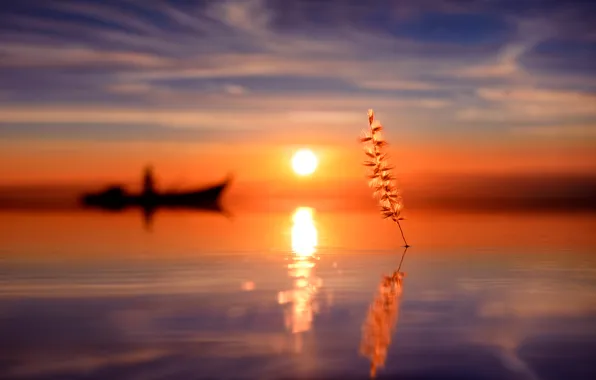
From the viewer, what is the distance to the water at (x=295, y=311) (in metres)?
10.4

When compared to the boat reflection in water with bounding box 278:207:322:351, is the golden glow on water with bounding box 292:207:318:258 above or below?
above

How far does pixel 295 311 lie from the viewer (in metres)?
14.3

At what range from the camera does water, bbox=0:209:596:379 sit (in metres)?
10.4

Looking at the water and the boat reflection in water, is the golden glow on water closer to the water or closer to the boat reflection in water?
the boat reflection in water

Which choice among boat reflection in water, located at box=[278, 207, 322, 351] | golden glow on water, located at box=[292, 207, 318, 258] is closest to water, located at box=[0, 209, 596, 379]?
boat reflection in water, located at box=[278, 207, 322, 351]

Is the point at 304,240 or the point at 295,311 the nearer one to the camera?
the point at 295,311

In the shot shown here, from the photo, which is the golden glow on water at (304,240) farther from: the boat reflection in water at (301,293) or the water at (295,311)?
Answer: the water at (295,311)

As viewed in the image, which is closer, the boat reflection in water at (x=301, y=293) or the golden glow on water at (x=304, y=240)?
the boat reflection in water at (x=301, y=293)

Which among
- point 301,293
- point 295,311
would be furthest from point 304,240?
point 295,311

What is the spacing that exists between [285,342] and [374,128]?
15335 mm

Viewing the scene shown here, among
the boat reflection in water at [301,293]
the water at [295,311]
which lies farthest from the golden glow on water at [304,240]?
the water at [295,311]

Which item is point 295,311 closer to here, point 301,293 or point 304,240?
point 301,293

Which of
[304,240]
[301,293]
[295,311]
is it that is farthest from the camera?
[304,240]

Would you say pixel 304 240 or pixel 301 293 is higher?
pixel 304 240
